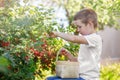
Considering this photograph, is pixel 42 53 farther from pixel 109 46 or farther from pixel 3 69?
pixel 109 46

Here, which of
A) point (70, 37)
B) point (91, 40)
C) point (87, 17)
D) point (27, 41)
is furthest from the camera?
point (27, 41)

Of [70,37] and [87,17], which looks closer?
[70,37]

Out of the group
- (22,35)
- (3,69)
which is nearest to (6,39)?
(22,35)

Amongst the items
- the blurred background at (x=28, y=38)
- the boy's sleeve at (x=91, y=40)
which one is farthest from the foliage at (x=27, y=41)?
the boy's sleeve at (x=91, y=40)

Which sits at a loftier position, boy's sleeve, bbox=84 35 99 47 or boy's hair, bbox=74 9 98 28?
boy's hair, bbox=74 9 98 28

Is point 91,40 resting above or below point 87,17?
below

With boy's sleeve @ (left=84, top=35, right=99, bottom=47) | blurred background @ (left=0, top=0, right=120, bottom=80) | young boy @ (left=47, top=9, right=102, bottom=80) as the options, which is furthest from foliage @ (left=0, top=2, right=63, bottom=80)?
boy's sleeve @ (left=84, top=35, right=99, bottom=47)

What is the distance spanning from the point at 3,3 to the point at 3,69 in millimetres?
3236

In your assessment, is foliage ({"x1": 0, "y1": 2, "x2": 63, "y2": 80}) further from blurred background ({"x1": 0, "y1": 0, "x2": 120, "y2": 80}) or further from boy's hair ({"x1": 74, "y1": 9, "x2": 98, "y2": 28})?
boy's hair ({"x1": 74, "y1": 9, "x2": 98, "y2": 28})

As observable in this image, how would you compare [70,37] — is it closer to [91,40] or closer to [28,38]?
[91,40]

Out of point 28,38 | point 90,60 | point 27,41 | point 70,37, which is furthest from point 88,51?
point 28,38

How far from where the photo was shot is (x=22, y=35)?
4379 millimetres

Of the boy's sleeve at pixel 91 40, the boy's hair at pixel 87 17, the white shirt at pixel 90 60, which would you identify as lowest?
the white shirt at pixel 90 60

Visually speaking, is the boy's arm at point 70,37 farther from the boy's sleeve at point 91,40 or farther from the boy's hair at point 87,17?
the boy's hair at point 87,17
